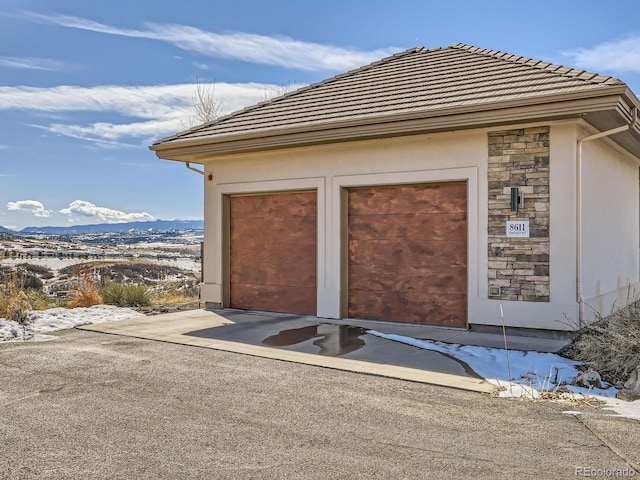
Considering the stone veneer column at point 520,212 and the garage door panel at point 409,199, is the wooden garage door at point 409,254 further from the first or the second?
the stone veneer column at point 520,212

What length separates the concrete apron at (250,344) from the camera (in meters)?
6.82

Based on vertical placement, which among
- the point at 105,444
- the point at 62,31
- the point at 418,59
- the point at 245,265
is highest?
the point at 62,31

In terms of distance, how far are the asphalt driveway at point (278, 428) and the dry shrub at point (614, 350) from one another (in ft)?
4.93

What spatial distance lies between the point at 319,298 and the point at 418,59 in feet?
18.0

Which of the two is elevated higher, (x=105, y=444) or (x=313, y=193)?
(x=313, y=193)

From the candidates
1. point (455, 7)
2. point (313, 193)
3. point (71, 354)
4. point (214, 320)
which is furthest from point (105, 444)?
point (455, 7)

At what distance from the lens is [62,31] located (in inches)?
638

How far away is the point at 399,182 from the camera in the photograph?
415 inches

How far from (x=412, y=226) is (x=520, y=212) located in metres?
1.89

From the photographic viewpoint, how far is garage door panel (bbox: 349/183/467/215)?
1019 centimetres

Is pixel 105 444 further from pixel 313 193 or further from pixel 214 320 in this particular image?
pixel 313 193

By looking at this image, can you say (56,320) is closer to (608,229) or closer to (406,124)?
(406,124)

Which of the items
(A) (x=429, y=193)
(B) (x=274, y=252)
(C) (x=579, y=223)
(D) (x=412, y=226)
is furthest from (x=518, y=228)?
(B) (x=274, y=252)

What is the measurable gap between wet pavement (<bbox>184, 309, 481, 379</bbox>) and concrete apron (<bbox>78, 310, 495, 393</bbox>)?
1.4 inches
